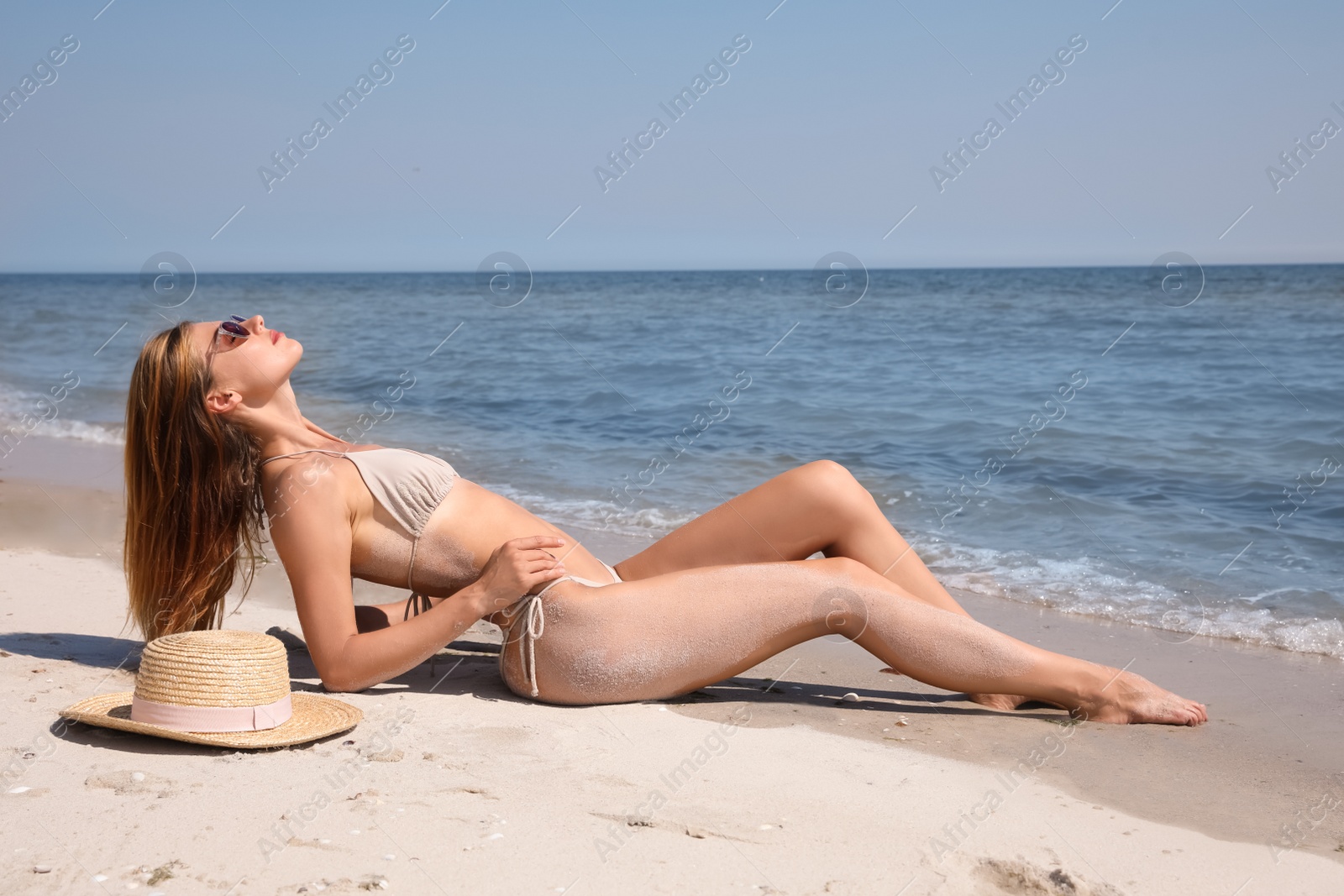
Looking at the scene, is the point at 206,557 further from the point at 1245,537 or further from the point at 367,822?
the point at 1245,537

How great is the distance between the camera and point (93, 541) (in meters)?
5.63

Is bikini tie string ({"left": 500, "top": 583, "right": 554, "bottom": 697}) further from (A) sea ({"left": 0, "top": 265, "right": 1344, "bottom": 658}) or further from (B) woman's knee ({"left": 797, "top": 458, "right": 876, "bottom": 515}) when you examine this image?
(A) sea ({"left": 0, "top": 265, "right": 1344, "bottom": 658})

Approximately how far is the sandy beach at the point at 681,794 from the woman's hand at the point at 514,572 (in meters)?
0.38

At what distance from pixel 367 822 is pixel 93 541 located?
4099mm

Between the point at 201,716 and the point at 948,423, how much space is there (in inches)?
318

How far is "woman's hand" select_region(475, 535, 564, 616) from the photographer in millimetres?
2984

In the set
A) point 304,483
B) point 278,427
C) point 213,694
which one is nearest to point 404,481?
point 304,483

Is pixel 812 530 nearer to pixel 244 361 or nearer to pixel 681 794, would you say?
pixel 681 794

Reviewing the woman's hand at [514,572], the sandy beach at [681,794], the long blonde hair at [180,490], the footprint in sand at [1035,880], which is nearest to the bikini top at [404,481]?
the long blonde hair at [180,490]

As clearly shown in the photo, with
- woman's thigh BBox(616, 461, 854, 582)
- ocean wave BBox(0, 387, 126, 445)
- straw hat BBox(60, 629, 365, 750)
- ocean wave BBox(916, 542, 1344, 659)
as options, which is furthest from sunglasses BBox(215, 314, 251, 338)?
ocean wave BBox(0, 387, 126, 445)

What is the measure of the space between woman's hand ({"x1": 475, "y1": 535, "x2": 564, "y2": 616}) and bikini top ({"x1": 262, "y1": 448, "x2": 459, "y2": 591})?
280 mm

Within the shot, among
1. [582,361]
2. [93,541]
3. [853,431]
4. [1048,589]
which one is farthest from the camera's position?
[582,361]

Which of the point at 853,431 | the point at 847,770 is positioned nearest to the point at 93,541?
the point at 847,770

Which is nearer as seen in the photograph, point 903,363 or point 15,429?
point 15,429
